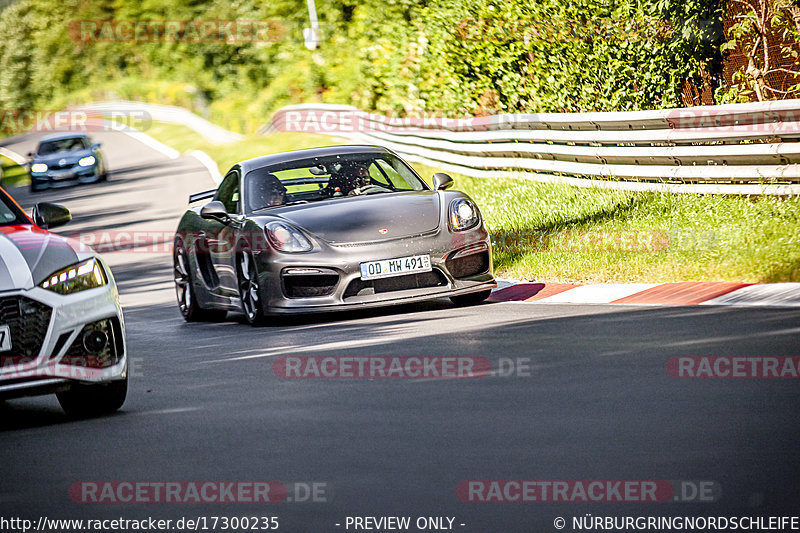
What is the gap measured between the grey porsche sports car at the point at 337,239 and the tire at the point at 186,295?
182 mm

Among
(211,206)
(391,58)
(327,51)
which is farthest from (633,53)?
(327,51)

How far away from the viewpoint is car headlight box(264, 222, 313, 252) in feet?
31.1

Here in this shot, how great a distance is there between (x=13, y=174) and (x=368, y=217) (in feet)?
138

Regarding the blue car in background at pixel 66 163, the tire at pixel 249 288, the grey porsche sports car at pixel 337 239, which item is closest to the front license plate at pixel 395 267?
the grey porsche sports car at pixel 337 239

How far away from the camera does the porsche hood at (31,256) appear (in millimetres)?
6254

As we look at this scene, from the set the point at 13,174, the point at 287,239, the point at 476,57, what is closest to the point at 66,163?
the point at 476,57

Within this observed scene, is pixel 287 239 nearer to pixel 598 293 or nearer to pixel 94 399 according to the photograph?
pixel 598 293

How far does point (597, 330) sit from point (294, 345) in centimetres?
204

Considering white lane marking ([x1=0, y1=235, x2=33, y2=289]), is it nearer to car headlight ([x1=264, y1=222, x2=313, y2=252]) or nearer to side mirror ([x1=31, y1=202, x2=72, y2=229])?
side mirror ([x1=31, y1=202, x2=72, y2=229])

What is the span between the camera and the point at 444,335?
8.30 m

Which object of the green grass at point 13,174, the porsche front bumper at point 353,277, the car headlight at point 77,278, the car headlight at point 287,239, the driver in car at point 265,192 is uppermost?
the car headlight at point 77,278

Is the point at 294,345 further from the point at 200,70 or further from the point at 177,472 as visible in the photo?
the point at 200,70

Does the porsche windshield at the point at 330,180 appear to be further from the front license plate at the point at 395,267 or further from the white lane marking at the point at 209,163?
the white lane marking at the point at 209,163

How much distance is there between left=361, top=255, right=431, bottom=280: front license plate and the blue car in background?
25.7 meters
